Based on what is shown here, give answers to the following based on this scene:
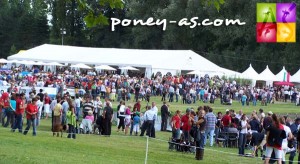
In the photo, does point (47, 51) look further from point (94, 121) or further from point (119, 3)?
point (119, 3)

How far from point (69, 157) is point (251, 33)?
56097mm

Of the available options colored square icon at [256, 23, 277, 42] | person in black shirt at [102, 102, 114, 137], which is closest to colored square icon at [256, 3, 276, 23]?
colored square icon at [256, 23, 277, 42]

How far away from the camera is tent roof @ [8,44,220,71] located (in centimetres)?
5819

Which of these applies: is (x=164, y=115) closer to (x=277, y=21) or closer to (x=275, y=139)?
(x=275, y=139)

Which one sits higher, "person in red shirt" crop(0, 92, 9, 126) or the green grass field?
"person in red shirt" crop(0, 92, 9, 126)

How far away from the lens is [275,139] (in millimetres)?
15750

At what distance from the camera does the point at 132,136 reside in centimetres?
2527

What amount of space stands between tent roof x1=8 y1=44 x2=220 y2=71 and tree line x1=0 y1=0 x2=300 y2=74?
175 inches

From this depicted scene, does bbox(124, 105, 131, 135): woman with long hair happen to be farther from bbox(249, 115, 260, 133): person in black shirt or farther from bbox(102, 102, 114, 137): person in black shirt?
bbox(249, 115, 260, 133): person in black shirt

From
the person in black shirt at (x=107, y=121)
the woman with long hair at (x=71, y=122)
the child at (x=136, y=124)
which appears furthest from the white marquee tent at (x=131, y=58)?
the woman with long hair at (x=71, y=122)

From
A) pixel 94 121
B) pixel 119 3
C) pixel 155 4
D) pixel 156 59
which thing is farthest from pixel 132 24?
pixel 119 3

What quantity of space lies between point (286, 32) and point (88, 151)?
53.9 m

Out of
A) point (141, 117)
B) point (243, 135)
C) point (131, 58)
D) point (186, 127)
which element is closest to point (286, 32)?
point (131, 58)

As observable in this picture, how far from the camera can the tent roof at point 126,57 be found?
5819cm
